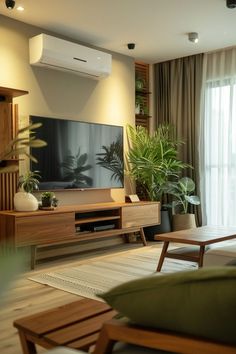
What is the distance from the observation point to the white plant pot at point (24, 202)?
369cm

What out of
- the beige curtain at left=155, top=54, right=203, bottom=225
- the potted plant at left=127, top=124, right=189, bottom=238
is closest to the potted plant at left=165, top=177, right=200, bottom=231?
the potted plant at left=127, top=124, right=189, bottom=238

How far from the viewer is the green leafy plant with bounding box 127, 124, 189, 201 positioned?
5031mm

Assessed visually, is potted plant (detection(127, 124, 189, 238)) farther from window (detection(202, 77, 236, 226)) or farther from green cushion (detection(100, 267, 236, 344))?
green cushion (detection(100, 267, 236, 344))

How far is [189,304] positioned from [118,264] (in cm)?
316

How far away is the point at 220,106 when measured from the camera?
17.1ft

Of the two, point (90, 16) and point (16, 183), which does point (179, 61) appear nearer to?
point (90, 16)

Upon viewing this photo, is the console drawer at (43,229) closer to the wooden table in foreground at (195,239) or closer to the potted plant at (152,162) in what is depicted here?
the wooden table in foreground at (195,239)

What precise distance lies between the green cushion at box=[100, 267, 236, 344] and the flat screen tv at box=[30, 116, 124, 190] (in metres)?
3.32

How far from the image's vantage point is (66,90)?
4.48 m

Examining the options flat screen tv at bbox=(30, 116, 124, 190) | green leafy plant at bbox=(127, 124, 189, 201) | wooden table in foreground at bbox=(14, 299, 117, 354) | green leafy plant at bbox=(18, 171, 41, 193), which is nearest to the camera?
wooden table in foreground at bbox=(14, 299, 117, 354)

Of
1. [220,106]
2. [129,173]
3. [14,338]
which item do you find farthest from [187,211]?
[14,338]

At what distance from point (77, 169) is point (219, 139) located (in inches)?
81.5

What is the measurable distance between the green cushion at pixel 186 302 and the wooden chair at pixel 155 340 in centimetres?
1

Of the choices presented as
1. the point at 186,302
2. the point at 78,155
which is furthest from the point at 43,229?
the point at 186,302
